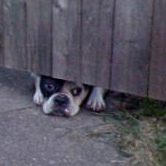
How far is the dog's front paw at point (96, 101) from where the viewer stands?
124 inches

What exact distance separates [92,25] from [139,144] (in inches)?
32.1

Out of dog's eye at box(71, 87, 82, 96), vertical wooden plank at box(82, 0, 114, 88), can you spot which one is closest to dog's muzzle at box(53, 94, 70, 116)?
dog's eye at box(71, 87, 82, 96)

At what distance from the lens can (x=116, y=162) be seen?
93.8 inches

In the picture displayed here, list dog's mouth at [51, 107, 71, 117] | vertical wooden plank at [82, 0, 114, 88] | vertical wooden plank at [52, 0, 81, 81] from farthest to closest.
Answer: dog's mouth at [51, 107, 71, 117], vertical wooden plank at [52, 0, 81, 81], vertical wooden plank at [82, 0, 114, 88]

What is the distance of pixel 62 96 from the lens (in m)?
3.04

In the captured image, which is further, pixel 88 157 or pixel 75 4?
pixel 75 4

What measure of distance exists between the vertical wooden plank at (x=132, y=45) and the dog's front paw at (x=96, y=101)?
1.33ft

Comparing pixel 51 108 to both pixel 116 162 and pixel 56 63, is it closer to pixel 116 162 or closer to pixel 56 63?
pixel 56 63

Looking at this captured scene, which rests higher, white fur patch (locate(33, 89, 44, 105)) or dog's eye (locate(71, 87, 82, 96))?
dog's eye (locate(71, 87, 82, 96))

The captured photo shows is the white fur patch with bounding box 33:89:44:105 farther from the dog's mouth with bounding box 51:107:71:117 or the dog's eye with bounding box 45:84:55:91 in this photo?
Result: the dog's mouth with bounding box 51:107:71:117

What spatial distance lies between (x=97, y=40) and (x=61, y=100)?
52 cm

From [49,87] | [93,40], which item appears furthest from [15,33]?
[93,40]

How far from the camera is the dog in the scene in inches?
119

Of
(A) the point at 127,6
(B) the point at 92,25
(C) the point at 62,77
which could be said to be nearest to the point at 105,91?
(C) the point at 62,77
